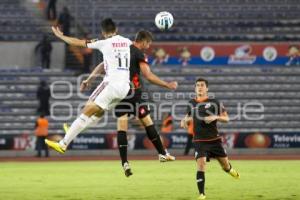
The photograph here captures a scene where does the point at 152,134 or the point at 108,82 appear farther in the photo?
the point at 152,134

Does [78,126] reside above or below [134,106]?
below

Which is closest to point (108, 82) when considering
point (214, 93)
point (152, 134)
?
point (152, 134)

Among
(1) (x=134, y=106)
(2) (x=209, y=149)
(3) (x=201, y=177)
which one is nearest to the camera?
(3) (x=201, y=177)

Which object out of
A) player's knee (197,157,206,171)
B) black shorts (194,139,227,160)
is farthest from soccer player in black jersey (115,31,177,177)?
player's knee (197,157,206,171)

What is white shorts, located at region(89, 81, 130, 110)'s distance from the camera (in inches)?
467

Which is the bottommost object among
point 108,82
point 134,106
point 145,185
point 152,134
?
point 145,185

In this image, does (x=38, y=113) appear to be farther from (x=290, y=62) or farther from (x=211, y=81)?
(x=290, y=62)

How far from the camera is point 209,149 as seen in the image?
11.8m

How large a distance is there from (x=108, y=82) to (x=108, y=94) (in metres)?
0.22

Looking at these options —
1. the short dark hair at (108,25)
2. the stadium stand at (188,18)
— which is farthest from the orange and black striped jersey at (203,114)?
the stadium stand at (188,18)

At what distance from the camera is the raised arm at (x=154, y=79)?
11.5 m

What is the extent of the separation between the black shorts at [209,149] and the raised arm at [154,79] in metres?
1.01

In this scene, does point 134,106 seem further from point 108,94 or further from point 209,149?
point 209,149

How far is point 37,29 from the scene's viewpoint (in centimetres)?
3291
